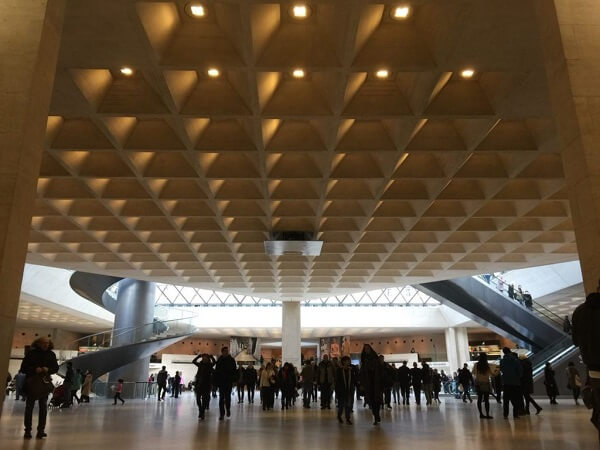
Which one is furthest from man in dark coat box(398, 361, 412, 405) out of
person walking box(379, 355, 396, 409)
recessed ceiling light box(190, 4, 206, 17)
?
recessed ceiling light box(190, 4, 206, 17)

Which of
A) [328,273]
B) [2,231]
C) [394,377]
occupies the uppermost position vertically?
[328,273]

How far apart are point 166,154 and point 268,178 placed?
2.95m

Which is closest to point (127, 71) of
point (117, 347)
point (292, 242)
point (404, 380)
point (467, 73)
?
point (467, 73)

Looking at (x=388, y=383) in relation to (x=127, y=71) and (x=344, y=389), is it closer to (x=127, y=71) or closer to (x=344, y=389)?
(x=344, y=389)

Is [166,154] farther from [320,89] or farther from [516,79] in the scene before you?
[516,79]

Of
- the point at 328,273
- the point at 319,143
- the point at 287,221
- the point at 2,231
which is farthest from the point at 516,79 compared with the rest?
the point at 328,273

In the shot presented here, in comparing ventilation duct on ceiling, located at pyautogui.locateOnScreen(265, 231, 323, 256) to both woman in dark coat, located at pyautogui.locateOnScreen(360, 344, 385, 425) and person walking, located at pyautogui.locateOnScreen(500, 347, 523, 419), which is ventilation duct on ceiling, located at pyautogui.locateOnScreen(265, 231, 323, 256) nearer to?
woman in dark coat, located at pyautogui.locateOnScreen(360, 344, 385, 425)

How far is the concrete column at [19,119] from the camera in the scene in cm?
522

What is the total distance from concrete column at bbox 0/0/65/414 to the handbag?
13.4ft

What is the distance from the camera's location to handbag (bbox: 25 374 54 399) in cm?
873

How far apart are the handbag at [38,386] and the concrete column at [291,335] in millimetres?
26673

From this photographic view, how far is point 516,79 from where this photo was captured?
353 inches

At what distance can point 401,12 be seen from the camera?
299 inches

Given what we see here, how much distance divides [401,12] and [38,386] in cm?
939
